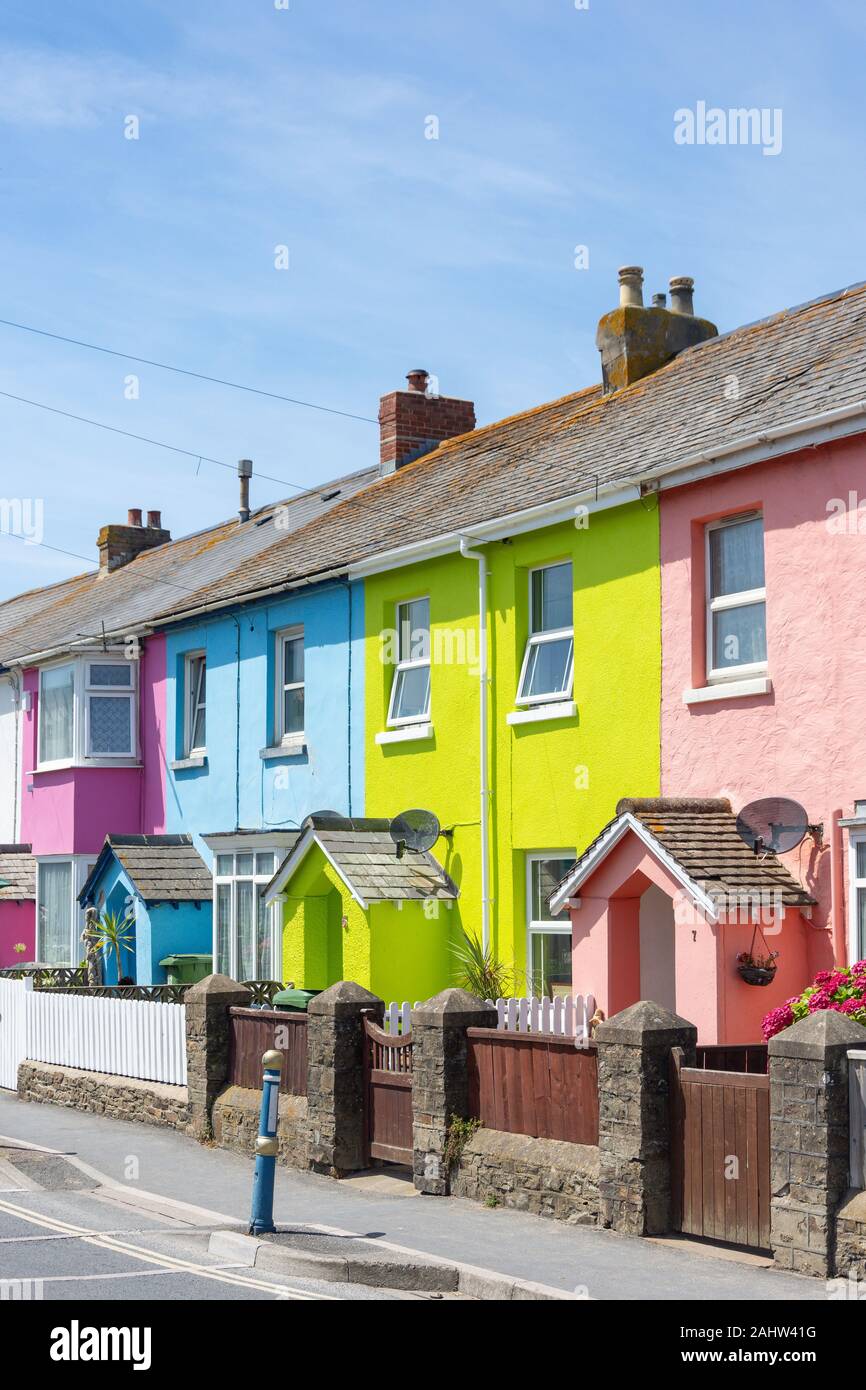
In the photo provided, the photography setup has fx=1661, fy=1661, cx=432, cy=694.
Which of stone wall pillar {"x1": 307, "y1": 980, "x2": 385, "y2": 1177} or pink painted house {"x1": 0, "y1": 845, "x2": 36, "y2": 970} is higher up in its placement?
pink painted house {"x1": 0, "y1": 845, "x2": 36, "y2": 970}

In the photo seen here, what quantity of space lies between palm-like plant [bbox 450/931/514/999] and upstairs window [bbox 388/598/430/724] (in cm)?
290

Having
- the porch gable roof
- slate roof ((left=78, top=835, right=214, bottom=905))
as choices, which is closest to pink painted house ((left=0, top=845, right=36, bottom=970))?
slate roof ((left=78, top=835, right=214, bottom=905))

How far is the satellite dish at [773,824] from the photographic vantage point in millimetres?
13461

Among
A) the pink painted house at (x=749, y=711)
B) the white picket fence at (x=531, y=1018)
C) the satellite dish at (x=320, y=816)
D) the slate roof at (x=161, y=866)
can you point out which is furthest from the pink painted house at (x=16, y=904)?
the pink painted house at (x=749, y=711)

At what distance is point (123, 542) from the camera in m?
35.6

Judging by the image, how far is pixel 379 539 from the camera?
19984 mm

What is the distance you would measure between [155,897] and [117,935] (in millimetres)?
1665

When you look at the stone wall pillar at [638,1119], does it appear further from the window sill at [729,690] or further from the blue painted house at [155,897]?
the blue painted house at [155,897]

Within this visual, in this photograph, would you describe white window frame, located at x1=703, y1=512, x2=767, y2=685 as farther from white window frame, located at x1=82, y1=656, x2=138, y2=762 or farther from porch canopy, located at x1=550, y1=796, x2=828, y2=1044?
white window frame, located at x1=82, y1=656, x2=138, y2=762

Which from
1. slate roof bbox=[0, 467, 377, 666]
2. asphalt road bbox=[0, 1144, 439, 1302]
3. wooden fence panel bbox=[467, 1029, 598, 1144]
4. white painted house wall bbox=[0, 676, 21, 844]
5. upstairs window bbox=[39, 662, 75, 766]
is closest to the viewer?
asphalt road bbox=[0, 1144, 439, 1302]

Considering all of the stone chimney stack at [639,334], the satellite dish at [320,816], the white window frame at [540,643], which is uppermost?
the stone chimney stack at [639,334]

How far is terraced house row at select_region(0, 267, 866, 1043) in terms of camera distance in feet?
44.7

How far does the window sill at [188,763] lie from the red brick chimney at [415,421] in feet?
17.1

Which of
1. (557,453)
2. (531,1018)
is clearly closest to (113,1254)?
(531,1018)
